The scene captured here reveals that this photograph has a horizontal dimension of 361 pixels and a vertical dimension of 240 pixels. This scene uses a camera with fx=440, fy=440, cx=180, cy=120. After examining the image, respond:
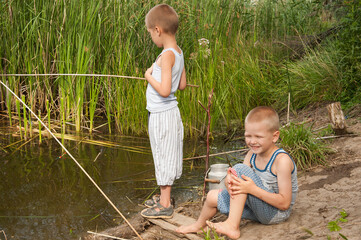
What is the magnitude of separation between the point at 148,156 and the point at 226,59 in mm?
1693

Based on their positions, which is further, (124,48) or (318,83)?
(318,83)

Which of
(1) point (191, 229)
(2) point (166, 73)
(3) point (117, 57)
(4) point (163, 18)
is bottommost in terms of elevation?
(1) point (191, 229)

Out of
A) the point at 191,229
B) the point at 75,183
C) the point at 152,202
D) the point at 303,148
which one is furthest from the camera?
the point at 75,183

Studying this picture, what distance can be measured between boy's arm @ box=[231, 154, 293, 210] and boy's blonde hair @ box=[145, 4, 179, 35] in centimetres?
105

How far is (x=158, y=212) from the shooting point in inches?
113

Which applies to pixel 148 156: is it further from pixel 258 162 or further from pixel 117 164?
pixel 258 162

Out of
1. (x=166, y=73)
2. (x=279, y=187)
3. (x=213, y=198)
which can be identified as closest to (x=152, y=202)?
(x=213, y=198)

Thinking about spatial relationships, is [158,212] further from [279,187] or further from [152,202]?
[279,187]

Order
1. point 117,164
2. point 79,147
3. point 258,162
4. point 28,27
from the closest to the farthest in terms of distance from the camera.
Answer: point 258,162 < point 117,164 < point 79,147 < point 28,27

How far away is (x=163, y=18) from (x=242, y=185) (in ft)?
3.70

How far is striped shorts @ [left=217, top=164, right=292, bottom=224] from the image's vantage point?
2.30m

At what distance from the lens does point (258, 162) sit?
2.41 m

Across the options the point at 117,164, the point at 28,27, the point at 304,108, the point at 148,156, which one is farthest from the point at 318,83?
the point at 28,27

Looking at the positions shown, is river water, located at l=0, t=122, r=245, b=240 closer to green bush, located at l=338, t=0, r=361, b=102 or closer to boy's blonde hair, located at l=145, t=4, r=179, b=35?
boy's blonde hair, located at l=145, t=4, r=179, b=35
